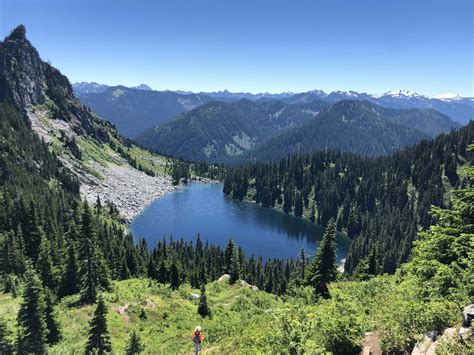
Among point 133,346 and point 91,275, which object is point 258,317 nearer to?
point 133,346

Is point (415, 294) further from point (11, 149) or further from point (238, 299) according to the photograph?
point (11, 149)

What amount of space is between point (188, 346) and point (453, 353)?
30390 mm

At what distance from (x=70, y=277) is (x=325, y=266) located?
47.6 metres

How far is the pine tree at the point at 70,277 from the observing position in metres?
65.1

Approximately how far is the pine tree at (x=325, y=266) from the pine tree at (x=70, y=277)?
4367 centimetres

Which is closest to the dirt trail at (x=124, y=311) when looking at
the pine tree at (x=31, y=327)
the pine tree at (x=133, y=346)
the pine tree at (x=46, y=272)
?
the pine tree at (x=31, y=327)

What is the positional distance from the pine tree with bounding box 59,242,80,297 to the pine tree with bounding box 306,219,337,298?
43.7 metres

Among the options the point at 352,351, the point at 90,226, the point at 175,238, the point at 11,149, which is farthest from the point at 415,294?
the point at 11,149

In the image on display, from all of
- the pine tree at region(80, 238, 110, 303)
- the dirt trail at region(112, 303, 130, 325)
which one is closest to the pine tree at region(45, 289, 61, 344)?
the dirt trail at region(112, 303, 130, 325)

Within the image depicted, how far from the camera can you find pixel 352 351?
55.5ft

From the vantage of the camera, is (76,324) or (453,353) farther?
(76,324)

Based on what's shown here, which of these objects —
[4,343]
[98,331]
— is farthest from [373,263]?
[4,343]

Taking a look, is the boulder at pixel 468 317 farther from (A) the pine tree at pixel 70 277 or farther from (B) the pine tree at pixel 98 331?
(A) the pine tree at pixel 70 277

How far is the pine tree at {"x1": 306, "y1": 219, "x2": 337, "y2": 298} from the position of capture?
54125 mm
